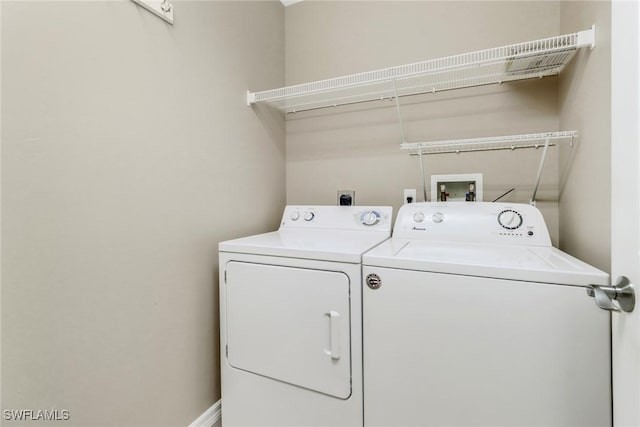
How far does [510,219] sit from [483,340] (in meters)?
0.69

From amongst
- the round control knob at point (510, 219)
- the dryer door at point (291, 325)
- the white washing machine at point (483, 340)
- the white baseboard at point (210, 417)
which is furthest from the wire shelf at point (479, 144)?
the white baseboard at point (210, 417)

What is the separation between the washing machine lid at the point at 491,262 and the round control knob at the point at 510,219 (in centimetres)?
10

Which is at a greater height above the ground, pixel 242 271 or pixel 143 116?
pixel 143 116

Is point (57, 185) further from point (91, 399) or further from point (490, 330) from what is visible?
point (490, 330)

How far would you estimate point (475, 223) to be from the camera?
1429mm

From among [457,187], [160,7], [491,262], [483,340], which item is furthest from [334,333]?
[160,7]

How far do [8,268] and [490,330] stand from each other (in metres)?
1.50

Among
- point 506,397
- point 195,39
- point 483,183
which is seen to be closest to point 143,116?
point 195,39

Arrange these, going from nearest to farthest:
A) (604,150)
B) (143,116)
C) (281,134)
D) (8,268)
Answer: (8,268) < (604,150) < (143,116) < (281,134)

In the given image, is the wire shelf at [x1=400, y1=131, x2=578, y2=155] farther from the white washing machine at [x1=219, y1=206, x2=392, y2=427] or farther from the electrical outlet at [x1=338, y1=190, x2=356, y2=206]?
the white washing machine at [x1=219, y1=206, x2=392, y2=427]

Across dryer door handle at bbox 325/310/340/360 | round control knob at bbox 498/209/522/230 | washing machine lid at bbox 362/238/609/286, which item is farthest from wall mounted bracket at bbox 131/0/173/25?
round control knob at bbox 498/209/522/230

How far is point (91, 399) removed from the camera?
41.5 inches

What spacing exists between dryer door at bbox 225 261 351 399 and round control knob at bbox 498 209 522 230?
0.84 metres

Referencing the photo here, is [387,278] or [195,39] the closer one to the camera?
[387,278]
